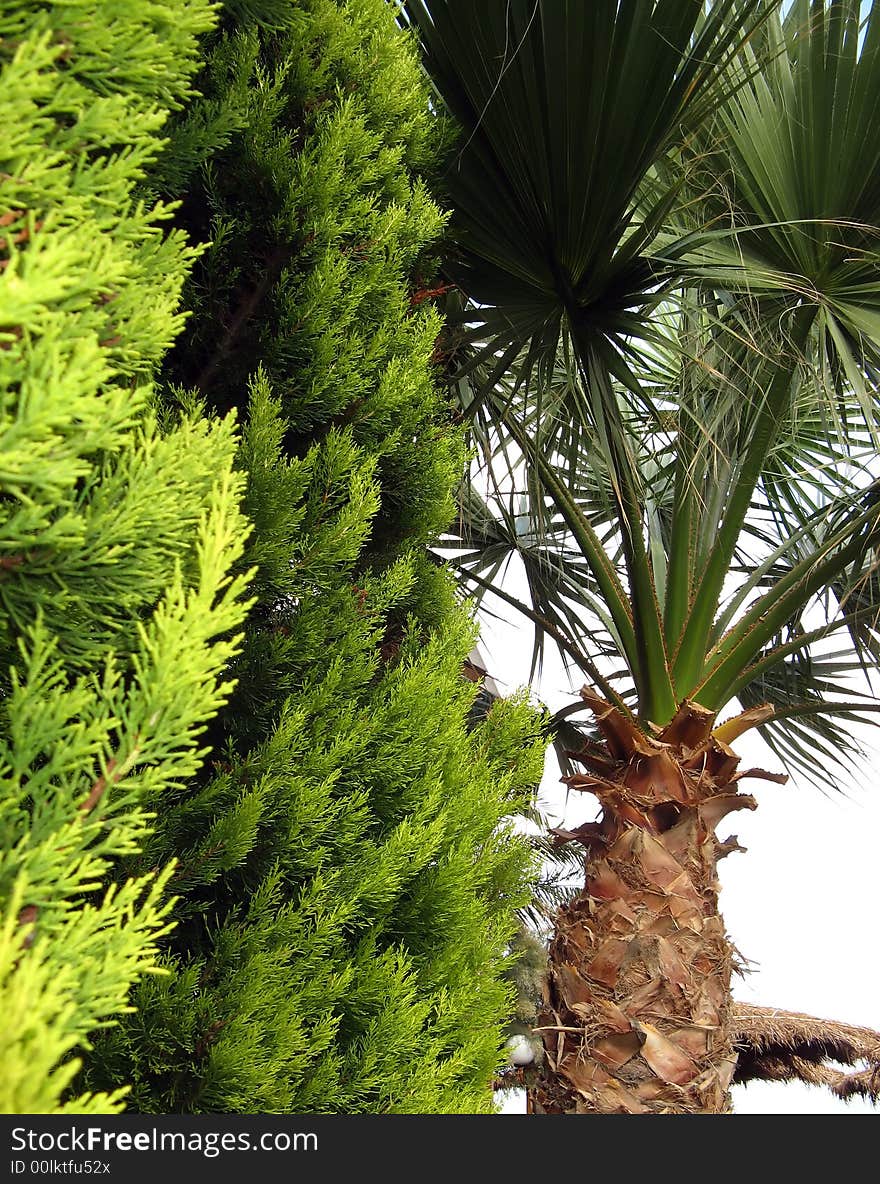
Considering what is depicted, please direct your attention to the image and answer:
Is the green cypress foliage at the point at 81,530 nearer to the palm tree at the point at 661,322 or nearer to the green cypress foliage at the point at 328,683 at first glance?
the green cypress foliage at the point at 328,683

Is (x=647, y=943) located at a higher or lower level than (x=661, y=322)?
lower

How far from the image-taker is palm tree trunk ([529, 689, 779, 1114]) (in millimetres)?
2914

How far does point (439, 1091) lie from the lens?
6.67 ft

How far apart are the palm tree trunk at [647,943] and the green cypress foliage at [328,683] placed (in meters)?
0.63

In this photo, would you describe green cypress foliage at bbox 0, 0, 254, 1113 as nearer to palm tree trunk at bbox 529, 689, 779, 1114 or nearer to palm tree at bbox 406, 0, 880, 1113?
palm tree at bbox 406, 0, 880, 1113

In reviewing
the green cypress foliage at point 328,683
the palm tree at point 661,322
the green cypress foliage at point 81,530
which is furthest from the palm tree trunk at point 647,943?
the green cypress foliage at point 81,530

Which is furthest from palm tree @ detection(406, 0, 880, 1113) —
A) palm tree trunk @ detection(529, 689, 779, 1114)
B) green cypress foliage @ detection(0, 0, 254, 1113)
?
green cypress foliage @ detection(0, 0, 254, 1113)

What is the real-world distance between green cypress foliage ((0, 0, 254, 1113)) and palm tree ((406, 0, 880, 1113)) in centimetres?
158

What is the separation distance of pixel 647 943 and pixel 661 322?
2106 millimetres

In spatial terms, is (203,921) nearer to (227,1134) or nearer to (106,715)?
(227,1134)

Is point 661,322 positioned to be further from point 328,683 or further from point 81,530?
point 81,530

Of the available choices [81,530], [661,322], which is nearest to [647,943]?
[661,322]

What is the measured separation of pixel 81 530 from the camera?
1.20m

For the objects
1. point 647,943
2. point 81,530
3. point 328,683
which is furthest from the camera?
point 647,943
